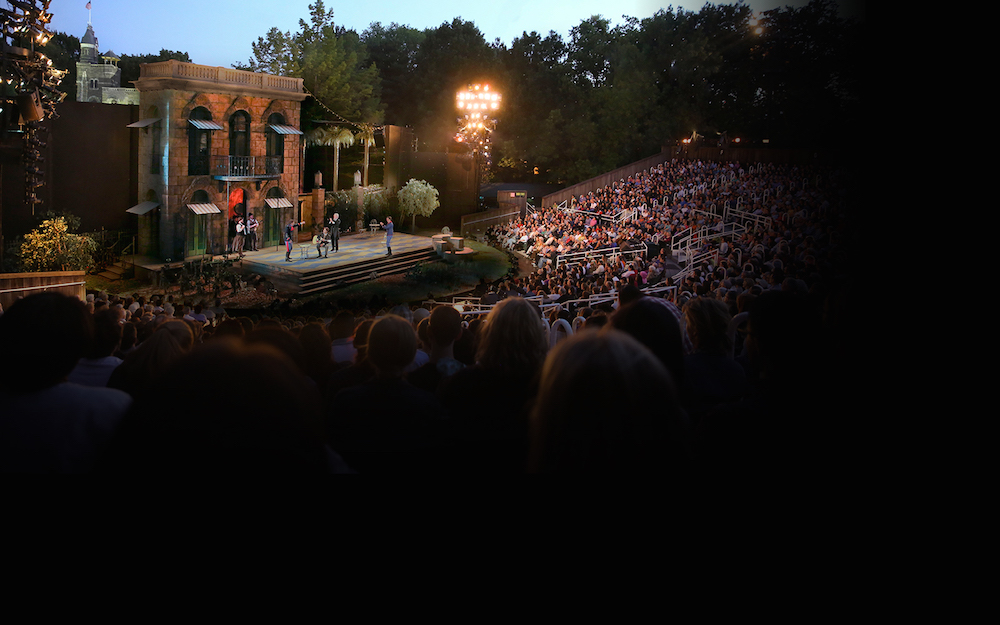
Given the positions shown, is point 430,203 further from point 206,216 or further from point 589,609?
point 589,609

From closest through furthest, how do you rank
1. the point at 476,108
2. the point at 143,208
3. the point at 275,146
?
the point at 143,208 < the point at 275,146 < the point at 476,108

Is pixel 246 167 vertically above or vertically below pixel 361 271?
above

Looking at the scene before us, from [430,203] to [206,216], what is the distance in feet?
33.7

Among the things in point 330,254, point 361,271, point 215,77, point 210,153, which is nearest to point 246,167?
point 210,153

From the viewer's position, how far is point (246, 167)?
78.4 feet

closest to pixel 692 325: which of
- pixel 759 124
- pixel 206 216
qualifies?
pixel 206 216

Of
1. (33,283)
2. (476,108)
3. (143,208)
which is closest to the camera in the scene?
(33,283)

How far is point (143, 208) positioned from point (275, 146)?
5.46 m

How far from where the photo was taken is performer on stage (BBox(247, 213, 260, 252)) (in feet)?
77.4

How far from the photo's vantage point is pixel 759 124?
116 ft

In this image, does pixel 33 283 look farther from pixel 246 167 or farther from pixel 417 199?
pixel 417 199

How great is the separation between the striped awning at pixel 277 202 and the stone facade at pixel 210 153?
112 millimetres

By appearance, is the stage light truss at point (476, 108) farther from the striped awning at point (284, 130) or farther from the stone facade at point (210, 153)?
the striped awning at point (284, 130)

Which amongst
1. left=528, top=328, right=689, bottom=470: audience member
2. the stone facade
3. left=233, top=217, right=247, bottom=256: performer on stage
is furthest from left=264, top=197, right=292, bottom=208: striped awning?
left=528, top=328, right=689, bottom=470: audience member
